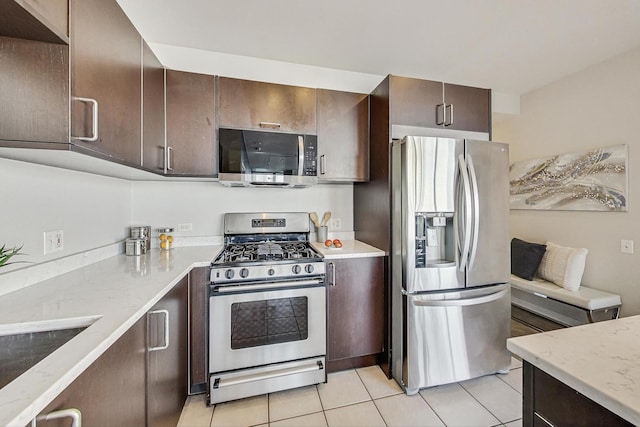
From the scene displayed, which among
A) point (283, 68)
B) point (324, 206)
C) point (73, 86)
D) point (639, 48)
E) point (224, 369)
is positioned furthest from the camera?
point (324, 206)

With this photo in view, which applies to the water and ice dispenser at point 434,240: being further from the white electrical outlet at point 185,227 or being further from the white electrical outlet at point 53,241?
the white electrical outlet at point 53,241

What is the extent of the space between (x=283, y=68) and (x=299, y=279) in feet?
6.32

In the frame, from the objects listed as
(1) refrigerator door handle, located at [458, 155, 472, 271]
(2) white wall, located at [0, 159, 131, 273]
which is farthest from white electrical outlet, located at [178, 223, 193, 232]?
(1) refrigerator door handle, located at [458, 155, 472, 271]

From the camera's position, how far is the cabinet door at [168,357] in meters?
1.14

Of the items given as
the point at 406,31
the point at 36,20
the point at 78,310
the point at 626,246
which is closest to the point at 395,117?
the point at 406,31

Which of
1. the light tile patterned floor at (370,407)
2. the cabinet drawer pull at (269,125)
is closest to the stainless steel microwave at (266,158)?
the cabinet drawer pull at (269,125)

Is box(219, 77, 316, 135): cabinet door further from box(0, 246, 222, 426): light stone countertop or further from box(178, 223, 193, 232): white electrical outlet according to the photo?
box(0, 246, 222, 426): light stone countertop

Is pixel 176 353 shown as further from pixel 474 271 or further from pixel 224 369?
pixel 474 271

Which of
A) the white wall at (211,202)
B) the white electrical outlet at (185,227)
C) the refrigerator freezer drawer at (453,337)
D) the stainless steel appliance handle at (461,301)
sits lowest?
the refrigerator freezer drawer at (453,337)

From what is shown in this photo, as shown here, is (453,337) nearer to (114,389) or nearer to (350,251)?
(350,251)

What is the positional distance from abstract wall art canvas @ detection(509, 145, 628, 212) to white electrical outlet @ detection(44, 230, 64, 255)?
13.6 ft

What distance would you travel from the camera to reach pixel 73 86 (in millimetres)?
952

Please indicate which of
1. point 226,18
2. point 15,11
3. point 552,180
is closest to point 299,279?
point 15,11

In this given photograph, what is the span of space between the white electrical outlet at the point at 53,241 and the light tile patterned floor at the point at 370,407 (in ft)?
4.01
